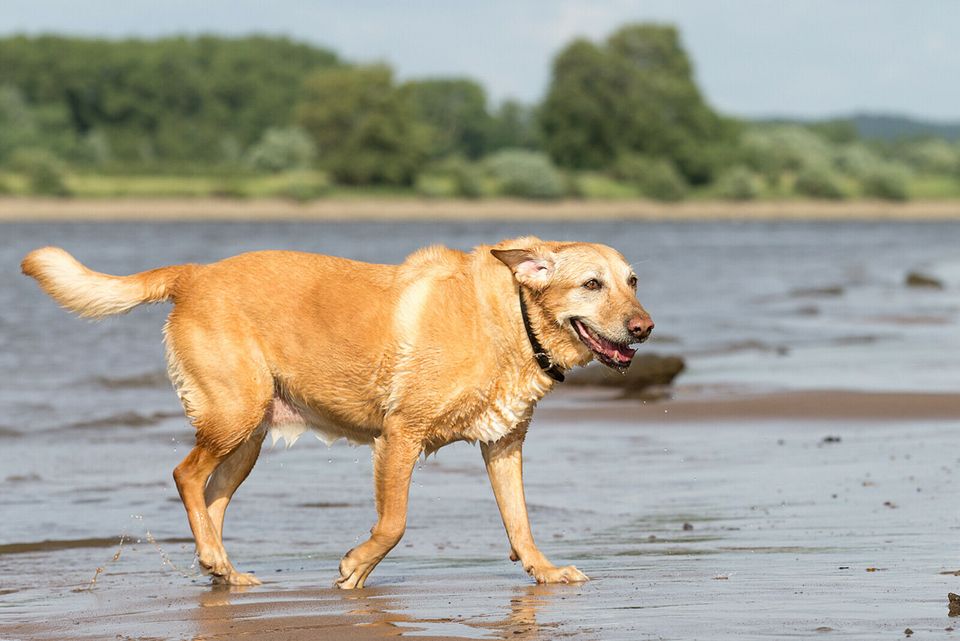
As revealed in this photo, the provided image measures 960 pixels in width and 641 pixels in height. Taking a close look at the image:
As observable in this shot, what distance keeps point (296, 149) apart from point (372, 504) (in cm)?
10372

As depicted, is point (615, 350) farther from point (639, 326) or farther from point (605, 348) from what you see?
point (639, 326)

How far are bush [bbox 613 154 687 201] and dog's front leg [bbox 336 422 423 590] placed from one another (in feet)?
358

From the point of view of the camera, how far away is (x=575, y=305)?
7375 millimetres

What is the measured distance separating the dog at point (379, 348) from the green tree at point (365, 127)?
101684 mm

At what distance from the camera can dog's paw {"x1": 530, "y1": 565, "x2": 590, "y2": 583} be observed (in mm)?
7223

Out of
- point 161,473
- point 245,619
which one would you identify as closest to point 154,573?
point 245,619

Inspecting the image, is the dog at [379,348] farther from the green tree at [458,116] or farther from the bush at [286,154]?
the green tree at [458,116]

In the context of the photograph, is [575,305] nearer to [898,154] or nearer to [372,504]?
[372,504]

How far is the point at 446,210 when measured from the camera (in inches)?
4154

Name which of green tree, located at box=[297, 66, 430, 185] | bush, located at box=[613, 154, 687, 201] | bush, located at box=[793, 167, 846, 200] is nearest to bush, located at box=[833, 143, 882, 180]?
bush, located at box=[793, 167, 846, 200]

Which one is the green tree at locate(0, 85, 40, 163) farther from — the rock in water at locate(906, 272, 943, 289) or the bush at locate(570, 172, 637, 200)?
the rock in water at locate(906, 272, 943, 289)

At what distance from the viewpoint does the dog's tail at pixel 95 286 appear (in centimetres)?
799

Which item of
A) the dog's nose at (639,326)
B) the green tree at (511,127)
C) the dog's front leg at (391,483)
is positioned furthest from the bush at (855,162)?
the dog's front leg at (391,483)

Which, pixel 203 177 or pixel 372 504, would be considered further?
pixel 203 177
